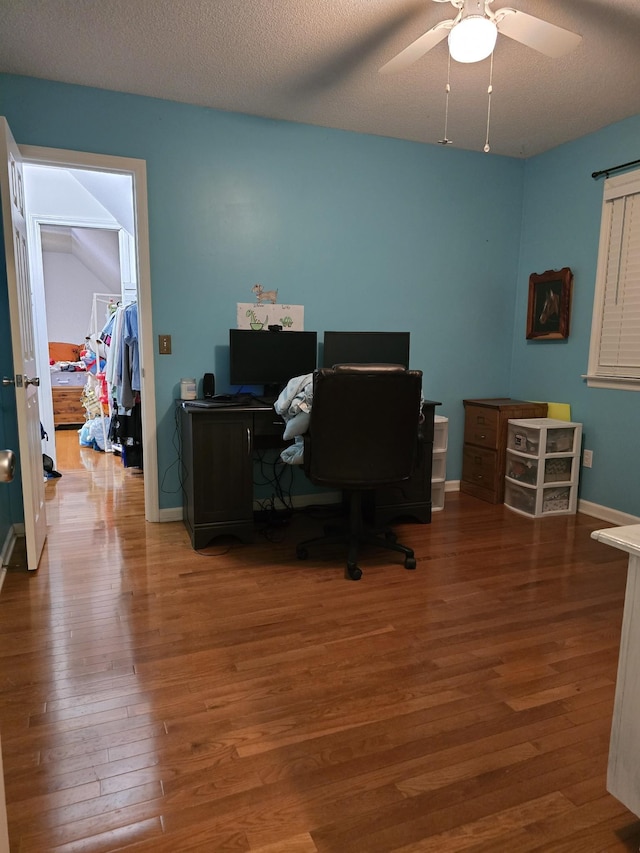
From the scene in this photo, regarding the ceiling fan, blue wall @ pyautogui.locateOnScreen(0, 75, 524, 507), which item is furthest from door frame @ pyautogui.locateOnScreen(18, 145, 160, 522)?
the ceiling fan

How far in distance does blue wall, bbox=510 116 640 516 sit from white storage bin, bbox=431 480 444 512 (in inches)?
38.5

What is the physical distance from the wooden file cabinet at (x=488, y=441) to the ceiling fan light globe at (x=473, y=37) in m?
2.28

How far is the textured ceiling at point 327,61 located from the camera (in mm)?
2203

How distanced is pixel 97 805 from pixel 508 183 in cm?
435

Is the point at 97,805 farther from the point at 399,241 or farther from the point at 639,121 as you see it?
the point at 639,121

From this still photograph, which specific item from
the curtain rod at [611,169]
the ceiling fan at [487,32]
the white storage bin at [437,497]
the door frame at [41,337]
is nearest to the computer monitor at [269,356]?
the white storage bin at [437,497]

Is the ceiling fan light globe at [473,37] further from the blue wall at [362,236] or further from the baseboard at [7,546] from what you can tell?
the baseboard at [7,546]

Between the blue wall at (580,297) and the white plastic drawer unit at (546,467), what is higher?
the blue wall at (580,297)

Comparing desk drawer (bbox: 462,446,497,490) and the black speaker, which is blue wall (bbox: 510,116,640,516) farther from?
the black speaker

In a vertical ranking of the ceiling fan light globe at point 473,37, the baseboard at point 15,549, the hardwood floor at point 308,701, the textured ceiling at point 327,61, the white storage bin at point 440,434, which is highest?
the textured ceiling at point 327,61

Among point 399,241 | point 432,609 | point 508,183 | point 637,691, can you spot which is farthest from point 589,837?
point 508,183

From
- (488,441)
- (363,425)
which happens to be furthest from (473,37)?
(488,441)

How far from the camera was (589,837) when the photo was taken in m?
1.23

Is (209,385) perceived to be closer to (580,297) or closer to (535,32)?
(535,32)
